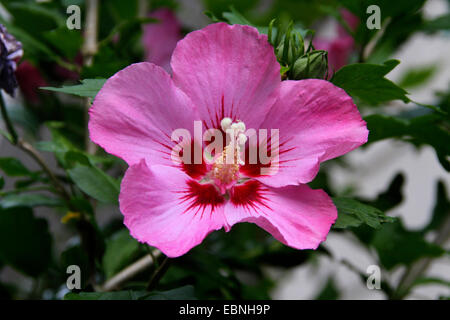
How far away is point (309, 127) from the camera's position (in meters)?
0.46

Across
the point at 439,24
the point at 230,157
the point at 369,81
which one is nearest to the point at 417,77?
the point at 439,24

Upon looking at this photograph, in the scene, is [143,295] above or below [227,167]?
below

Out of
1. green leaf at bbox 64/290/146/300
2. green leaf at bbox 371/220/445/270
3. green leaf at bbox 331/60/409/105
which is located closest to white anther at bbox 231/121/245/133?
green leaf at bbox 331/60/409/105

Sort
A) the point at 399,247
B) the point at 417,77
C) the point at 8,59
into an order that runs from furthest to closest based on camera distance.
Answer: the point at 417,77, the point at 399,247, the point at 8,59

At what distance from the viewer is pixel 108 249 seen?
775 millimetres

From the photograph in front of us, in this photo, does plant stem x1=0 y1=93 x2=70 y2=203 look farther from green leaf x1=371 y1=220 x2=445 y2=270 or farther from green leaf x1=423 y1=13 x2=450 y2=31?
green leaf x1=423 y1=13 x2=450 y2=31

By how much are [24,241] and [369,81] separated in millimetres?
612

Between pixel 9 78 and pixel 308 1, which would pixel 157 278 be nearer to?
pixel 9 78

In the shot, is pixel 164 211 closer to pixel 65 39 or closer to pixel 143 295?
pixel 143 295

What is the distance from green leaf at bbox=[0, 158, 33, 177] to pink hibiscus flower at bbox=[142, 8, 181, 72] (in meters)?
0.43

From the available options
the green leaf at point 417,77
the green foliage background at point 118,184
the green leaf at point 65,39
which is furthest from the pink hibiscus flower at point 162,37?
the green leaf at point 417,77

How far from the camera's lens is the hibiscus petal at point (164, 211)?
0.39 meters

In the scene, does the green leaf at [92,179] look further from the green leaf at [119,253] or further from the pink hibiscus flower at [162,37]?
the pink hibiscus flower at [162,37]
